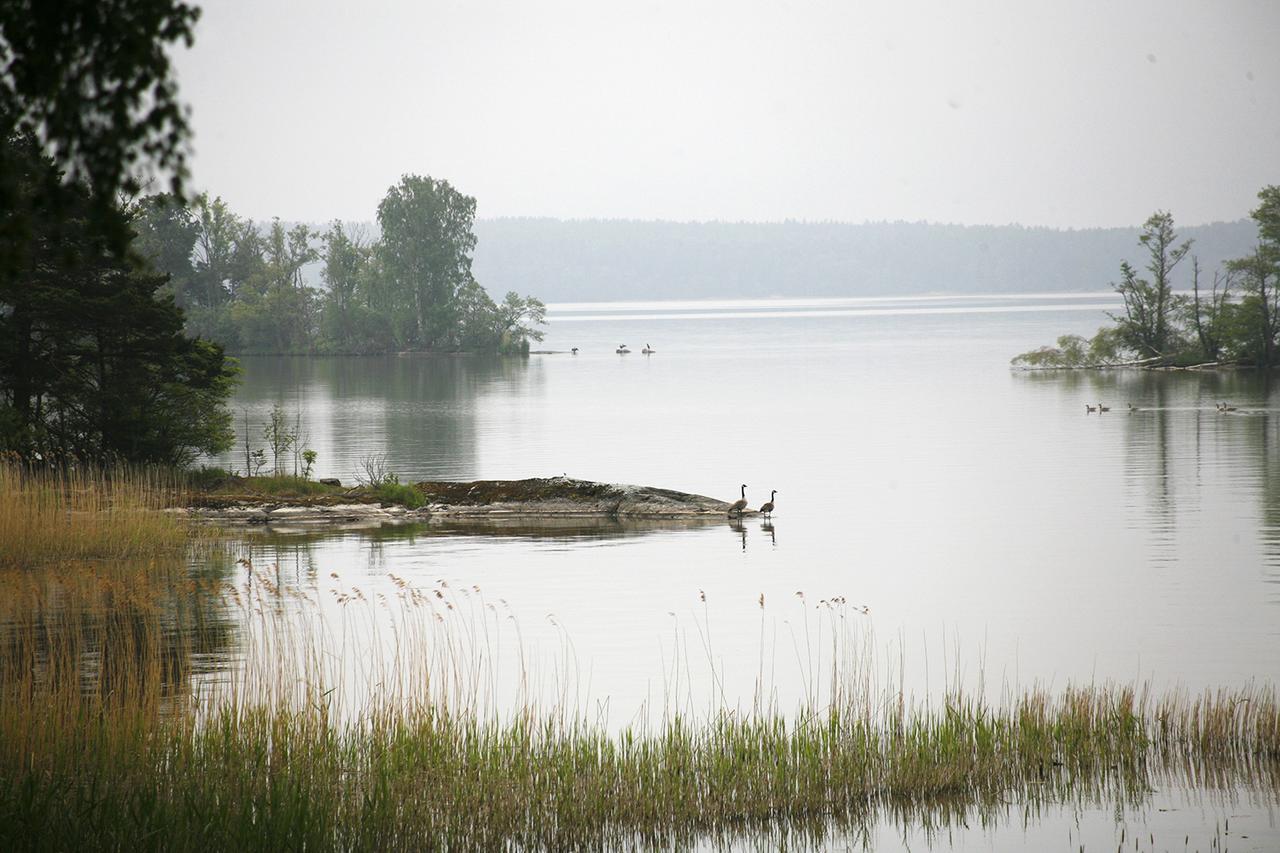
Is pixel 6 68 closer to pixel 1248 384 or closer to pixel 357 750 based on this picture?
pixel 357 750

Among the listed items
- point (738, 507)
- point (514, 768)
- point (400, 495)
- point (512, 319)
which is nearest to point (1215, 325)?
point (512, 319)

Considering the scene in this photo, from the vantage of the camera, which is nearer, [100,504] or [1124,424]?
[100,504]

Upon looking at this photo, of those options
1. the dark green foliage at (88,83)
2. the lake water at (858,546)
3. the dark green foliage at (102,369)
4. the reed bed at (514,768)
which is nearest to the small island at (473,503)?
the lake water at (858,546)

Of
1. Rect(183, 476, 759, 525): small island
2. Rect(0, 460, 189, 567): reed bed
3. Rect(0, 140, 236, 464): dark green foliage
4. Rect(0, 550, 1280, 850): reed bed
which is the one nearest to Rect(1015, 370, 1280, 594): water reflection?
Rect(183, 476, 759, 525): small island

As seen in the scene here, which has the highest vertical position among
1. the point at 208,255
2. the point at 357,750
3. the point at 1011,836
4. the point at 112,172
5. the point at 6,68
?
the point at 208,255

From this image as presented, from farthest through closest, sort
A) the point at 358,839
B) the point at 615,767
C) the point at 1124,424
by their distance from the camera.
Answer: the point at 1124,424
the point at 615,767
the point at 358,839

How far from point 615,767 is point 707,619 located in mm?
8352

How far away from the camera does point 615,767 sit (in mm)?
10203

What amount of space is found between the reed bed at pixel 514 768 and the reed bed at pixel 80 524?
7.84 m

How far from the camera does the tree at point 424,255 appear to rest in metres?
132

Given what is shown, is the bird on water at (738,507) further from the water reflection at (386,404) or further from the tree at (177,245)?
the tree at (177,245)

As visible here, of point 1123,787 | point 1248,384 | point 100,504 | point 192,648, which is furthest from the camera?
point 1248,384

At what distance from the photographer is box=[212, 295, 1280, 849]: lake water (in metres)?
16.2

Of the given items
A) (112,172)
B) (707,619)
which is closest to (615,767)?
(112,172)
